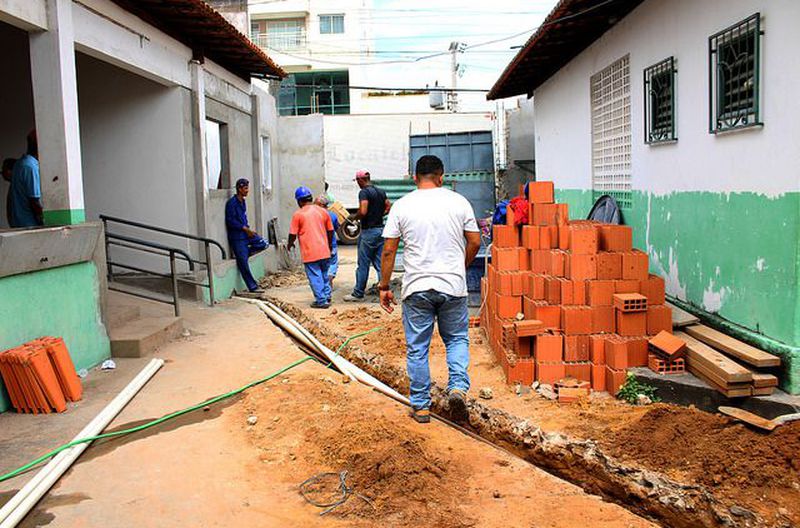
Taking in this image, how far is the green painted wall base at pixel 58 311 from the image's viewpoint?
18.2 feet

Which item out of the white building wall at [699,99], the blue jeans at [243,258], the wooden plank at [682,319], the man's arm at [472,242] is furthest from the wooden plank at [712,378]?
the blue jeans at [243,258]

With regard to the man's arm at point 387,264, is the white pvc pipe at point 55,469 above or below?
below

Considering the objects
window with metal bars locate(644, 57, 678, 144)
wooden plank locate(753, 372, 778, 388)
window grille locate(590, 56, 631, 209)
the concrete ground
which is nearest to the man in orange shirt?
the concrete ground

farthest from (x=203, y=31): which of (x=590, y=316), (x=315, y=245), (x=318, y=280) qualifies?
(x=590, y=316)

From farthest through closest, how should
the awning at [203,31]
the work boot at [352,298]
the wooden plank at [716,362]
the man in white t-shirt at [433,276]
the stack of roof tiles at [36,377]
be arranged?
the work boot at [352,298] < the awning at [203,31] < the wooden plank at [716,362] < the stack of roof tiles at [36,377] < the man in white t-shirt at [433,276]

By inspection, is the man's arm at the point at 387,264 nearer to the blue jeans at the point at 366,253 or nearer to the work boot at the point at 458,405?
the work boot at the point at 458,405

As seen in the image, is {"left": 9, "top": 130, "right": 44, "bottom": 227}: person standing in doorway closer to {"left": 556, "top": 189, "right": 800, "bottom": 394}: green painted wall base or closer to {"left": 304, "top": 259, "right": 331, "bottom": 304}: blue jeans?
{"left": 304, "top": 259, "right": 331, "bottom": 304}: blue jeans

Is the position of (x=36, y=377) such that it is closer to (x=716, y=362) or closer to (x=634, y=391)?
(x=634, y=391)

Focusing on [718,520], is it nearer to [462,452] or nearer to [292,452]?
[462,452]

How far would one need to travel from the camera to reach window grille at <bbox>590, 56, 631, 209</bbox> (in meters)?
9.83

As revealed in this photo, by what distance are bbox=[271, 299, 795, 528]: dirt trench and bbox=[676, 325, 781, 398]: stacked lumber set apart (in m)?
1.05

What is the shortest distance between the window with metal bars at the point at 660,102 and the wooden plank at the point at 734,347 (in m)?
2.41

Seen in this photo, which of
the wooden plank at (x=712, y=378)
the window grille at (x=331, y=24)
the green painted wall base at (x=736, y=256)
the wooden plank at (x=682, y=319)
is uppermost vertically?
the window grille at (x=331, y=24)

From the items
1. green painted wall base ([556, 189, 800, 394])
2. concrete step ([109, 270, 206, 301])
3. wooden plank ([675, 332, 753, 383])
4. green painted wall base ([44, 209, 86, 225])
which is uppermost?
green painted wall base ([44, 209, 86, 225])
